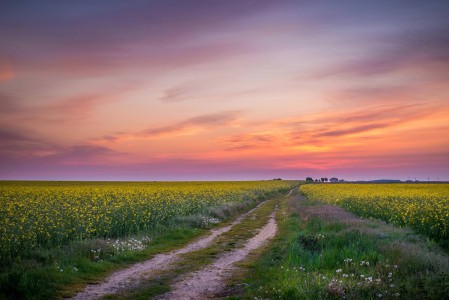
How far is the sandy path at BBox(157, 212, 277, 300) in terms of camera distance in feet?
33.7

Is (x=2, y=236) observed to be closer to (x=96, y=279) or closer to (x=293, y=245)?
(x=96, y=279)

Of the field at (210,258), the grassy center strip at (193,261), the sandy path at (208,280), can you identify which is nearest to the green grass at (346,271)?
the field at (210,258)

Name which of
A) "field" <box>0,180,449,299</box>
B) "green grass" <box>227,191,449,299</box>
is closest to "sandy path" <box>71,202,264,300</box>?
"field" <box>0,180,449,299</box>

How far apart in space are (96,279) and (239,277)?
503 centimetres

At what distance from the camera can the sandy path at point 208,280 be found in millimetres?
10258

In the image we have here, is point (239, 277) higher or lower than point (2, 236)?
lower

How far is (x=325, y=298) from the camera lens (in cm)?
898

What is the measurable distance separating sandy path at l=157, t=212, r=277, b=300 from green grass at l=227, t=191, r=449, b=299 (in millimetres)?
562

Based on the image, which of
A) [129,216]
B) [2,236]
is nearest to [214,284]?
[2,236]

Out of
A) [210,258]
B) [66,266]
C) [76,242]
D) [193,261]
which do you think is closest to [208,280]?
[193,261]

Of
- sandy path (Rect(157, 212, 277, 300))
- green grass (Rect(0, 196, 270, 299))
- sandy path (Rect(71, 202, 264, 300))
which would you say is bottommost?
sandy path (Rect(71, 202, 264, 300))

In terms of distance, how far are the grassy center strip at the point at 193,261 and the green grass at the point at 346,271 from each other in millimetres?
1994

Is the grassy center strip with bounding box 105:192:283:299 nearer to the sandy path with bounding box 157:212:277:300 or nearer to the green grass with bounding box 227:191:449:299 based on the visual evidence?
the sandy path with bounding box 157:212:277:300

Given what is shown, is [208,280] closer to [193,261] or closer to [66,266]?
[193,261]
